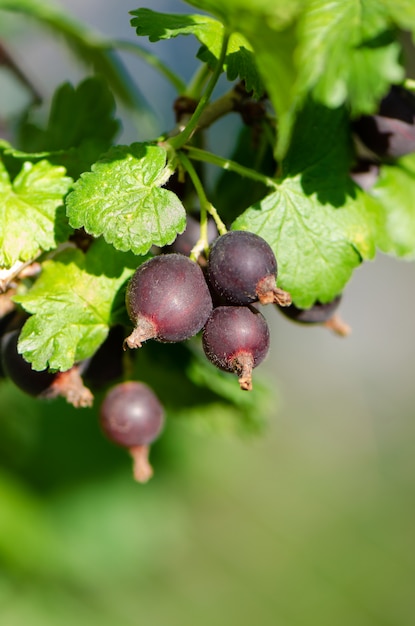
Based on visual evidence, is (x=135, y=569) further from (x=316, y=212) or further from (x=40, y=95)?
(x=316, y=212)

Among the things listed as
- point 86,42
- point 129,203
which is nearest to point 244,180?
point 129,203

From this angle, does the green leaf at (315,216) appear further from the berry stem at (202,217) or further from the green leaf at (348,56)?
the green leaf at (348,56)

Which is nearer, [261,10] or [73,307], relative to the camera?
[261,10]

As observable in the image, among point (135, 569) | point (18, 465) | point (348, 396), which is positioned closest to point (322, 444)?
point (348, 396)

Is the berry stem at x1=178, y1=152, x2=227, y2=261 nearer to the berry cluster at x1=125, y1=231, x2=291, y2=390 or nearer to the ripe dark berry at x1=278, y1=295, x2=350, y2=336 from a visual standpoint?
the berry cluster at x1=125, y1=231, x2=291, y2=390

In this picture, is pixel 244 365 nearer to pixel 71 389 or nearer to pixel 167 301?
pixel 167 301

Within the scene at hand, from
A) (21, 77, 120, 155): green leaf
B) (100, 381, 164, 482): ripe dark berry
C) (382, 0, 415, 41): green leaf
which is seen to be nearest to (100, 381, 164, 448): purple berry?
(100, 381, 164, 482): ripe dark berry
